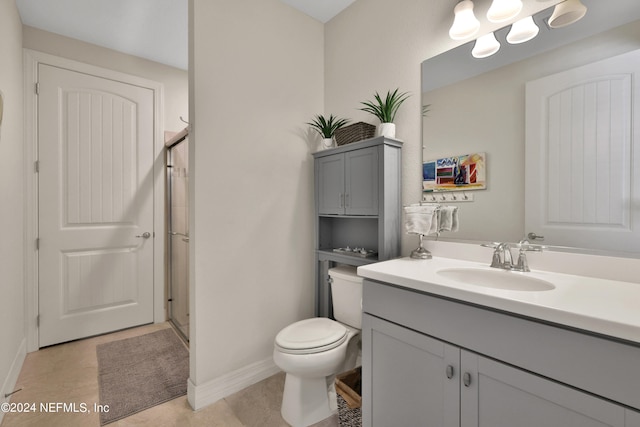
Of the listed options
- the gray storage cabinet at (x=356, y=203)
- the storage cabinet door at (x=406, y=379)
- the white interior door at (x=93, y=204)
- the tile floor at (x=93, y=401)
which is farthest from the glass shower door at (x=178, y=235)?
the storage cabinet door at (x=406, y=379)

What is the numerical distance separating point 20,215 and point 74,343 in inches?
45.2

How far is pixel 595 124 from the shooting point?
114 cm

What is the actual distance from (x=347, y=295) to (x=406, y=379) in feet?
2.27

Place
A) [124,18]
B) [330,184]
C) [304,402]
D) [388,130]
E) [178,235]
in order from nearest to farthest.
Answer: [304,402] < [388,130] < [330,184] < [124,18] < [178,235]

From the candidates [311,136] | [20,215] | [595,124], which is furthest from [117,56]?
[595,124]

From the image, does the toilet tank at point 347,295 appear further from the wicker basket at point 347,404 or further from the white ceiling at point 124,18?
the white ceiling at point 124,18

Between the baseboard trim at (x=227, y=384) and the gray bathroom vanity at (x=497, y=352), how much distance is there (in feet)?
2.90

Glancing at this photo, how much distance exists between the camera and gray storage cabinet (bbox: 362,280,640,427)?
2.40 feet

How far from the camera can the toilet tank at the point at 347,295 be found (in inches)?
68.1

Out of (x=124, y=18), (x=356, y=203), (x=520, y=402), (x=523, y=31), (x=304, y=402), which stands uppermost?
(x=124, y=18)

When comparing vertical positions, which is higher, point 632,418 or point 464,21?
point 464,21

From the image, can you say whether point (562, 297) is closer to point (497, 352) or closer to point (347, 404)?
point (497, 352)

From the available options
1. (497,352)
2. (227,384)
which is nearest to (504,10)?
(497,352)

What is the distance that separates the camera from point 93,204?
99.4 inches
